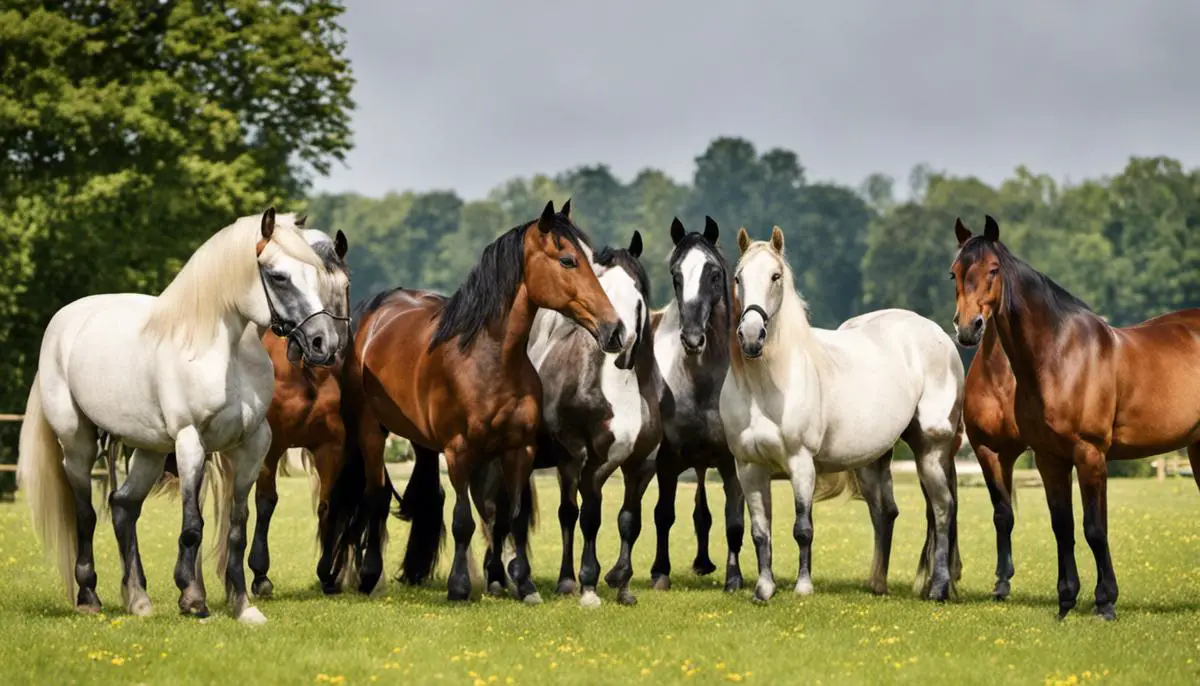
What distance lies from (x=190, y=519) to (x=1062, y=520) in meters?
6.18

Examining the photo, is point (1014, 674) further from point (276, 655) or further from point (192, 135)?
point (192, 135)

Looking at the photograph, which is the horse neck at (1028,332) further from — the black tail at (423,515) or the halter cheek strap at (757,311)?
the black tail at (423,515)

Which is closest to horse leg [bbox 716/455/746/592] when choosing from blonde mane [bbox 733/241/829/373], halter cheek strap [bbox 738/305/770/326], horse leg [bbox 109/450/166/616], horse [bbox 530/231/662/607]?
horse [bbox 530/231/662/607]

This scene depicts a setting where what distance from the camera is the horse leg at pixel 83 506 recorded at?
11.6 metres

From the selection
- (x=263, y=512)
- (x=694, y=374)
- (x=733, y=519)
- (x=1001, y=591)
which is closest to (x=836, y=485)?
(x=733, y=519)

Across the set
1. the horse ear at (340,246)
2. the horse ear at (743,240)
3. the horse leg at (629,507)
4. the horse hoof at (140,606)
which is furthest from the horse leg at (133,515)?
the horse ear at (743,240)

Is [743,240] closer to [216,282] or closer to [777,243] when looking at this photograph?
[777,243]

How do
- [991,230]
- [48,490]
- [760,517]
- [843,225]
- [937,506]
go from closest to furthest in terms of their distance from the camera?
[991,230], [48,490], [760,517], [937,506], [843,225]

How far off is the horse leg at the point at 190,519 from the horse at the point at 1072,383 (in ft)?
17.4

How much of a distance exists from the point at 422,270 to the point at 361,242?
18.4 feet

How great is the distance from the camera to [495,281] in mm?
12102

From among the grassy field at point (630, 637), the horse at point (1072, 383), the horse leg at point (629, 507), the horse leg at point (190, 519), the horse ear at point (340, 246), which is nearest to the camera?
the grassy field at point (630, 637)

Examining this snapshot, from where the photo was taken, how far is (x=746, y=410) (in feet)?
40.0

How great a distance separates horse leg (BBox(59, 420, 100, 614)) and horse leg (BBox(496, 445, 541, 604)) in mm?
3049
